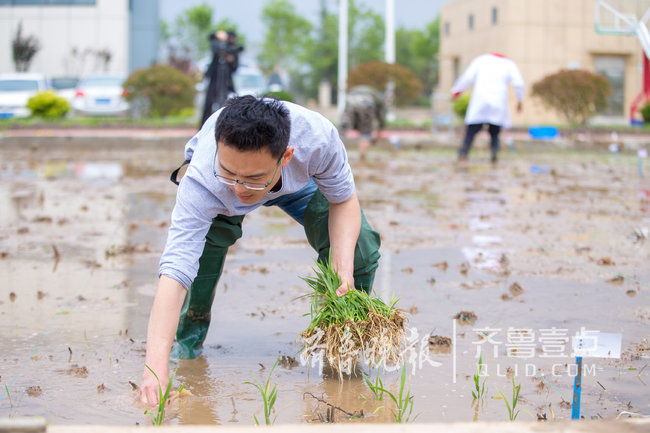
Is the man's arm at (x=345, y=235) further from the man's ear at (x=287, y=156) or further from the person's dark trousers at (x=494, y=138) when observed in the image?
the person's dark trousers at (x=494, y=138)

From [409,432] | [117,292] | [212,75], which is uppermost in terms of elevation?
[212,75]

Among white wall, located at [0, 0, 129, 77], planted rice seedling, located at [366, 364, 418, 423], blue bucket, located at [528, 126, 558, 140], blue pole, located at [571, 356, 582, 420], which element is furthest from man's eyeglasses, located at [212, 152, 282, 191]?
white wall, located at [0, 0, 129, 77]

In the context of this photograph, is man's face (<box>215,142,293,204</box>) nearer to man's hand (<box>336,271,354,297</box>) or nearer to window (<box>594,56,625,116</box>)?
man's hand (<box>336,271,354,297</box>)

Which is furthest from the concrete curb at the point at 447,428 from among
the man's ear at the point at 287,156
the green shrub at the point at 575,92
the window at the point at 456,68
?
the window at the point at 456,68

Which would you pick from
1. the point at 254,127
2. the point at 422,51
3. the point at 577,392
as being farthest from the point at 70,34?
the point at 577,392

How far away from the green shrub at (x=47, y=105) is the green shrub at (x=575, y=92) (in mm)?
11537

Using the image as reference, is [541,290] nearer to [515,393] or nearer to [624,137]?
[515,393]

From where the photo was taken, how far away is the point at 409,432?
6.82ft

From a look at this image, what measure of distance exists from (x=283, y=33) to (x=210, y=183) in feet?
128

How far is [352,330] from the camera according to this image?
10.6ft

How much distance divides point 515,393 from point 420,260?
2.76 meters

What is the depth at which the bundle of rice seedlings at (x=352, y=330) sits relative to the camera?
Result: 3.21 m

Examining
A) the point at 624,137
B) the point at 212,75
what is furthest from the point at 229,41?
the point at 624,137

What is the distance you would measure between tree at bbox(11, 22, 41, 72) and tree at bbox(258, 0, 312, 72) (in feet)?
37.5
